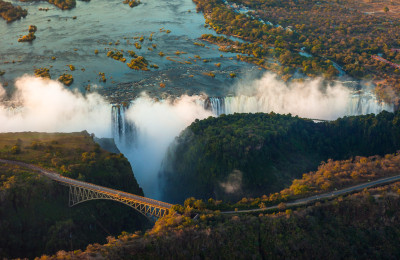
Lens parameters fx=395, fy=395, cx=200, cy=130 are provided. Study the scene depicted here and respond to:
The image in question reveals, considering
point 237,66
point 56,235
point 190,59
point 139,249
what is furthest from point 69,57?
point 139,249

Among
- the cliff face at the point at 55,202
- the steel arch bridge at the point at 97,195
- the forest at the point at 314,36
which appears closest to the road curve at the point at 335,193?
the steel arch bridge at the point at 97,195

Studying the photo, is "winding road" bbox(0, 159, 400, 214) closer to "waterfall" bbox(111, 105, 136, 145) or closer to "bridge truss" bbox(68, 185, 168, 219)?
"bridge truss" bbox(68, 185, 168, 219)

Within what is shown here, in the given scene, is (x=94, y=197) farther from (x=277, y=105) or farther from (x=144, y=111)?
(x=277, y=105)

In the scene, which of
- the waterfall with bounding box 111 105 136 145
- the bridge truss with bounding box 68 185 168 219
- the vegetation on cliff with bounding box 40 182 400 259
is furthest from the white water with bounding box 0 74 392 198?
the vegetation on cliff with bounding box 40 182 400 259

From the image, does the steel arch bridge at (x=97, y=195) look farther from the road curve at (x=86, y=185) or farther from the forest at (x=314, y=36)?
the forest at (x=314, y=36)

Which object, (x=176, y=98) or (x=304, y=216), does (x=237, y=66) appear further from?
(x=304, y=216)

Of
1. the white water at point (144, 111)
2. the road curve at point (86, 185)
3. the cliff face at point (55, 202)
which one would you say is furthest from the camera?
the white water at point (144, 111)
